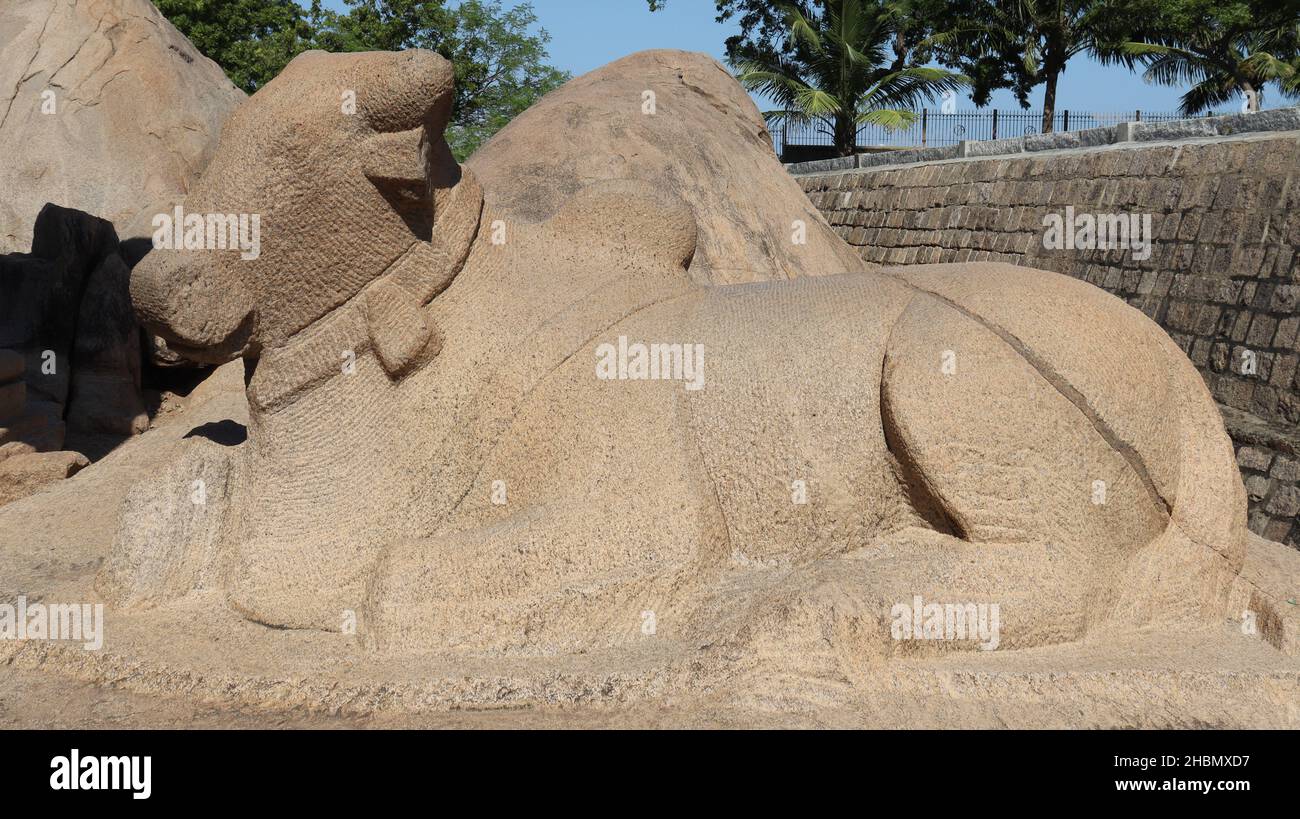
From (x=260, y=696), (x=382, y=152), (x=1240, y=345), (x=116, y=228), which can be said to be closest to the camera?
(x=260, y=696)

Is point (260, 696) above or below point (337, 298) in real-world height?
below

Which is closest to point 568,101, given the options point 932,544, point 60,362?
point 60,362

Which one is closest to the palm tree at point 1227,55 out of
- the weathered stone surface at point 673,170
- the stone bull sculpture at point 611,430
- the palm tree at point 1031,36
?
the palm tree at point 1031,36

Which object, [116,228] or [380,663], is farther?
[116,228]

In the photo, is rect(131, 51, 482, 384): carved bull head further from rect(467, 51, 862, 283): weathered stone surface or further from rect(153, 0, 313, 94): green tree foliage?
rect(153, 0, 313, 94): green tree foliage

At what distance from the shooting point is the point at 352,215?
3.05m

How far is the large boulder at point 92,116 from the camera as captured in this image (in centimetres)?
862

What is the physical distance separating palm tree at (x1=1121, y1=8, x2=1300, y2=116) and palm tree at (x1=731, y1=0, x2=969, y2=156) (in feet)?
14.2

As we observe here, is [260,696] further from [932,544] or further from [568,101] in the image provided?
[568,101]

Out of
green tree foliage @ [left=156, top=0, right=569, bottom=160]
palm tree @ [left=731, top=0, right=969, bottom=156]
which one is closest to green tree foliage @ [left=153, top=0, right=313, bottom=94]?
green tree foliage @ [left=156, top=0, right=569, bottom=160]

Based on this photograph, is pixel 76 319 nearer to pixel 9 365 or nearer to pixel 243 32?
pixel 9 365

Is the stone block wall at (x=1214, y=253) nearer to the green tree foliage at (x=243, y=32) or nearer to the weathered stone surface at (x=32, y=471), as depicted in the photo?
the weathered stone surface at (x=32, y=471)

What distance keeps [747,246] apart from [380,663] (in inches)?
146

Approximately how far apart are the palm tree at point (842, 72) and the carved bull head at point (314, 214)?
19.5m
